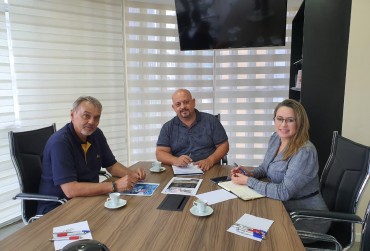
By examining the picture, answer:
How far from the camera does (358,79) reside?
7.75 feet

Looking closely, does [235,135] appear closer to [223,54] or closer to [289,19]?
[223,54]

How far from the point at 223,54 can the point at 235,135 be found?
1045 mm

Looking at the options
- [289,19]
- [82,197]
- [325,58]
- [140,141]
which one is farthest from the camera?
[140,141]

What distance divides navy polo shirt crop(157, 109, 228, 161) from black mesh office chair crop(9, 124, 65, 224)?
979mm

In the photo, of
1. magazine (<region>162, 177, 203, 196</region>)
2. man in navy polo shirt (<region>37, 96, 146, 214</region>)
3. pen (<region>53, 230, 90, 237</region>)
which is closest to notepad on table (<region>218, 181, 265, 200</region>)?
magazine (<region>162, 177, 203, 196</region>)

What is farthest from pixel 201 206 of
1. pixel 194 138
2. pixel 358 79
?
pixel 358 79

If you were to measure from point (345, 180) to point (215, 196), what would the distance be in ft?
2.57

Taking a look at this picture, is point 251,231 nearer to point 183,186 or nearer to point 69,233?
point 183,186

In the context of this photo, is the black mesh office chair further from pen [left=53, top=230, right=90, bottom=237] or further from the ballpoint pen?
the ballpoint pen

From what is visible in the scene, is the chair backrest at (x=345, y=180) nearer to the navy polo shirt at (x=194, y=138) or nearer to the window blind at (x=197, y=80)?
the navy polo shirt at (x=194, y=138)

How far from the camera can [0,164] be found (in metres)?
2.63

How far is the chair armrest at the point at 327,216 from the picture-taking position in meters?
1.42

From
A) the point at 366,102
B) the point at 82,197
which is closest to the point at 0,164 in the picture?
the point at 82,197

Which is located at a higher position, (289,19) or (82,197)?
(289,19)
